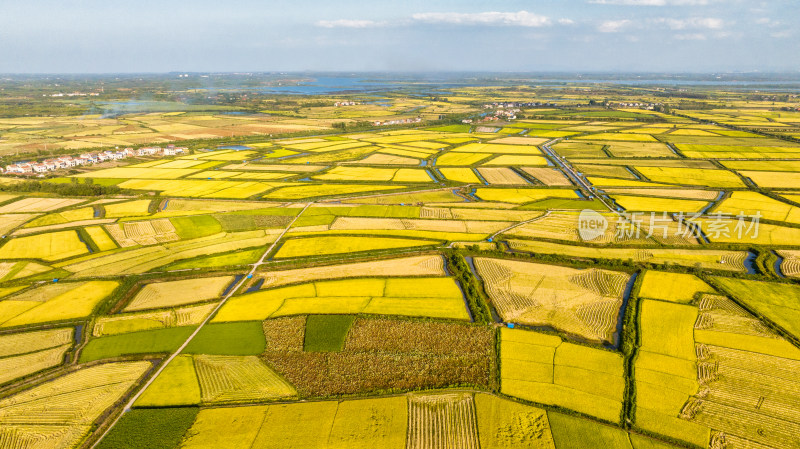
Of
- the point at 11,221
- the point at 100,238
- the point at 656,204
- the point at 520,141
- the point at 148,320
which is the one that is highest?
the point at 520,141

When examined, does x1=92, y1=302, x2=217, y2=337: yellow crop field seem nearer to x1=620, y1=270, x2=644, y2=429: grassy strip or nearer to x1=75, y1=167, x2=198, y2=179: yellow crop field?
x1=620, y1=270, x2=644, y2=429: grassy strip

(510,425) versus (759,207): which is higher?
(759,207)

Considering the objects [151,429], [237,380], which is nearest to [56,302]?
[151,429]

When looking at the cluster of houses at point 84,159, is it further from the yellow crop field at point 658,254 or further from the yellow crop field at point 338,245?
the yellow crop field at point 658,254

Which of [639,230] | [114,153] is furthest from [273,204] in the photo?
[114,153]

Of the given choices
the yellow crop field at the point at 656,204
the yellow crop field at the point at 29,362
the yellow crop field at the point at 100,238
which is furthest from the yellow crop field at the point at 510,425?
the yellow crop field at the point at 100,238

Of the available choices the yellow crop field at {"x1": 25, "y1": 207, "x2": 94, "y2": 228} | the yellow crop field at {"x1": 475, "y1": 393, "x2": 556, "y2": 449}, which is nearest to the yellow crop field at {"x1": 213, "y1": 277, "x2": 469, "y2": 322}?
the yellow crop field at {"x1": 475, "y1": 393, "x2": 556, "y2": 449}

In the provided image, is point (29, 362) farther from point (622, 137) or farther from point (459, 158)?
point (622, 137)
